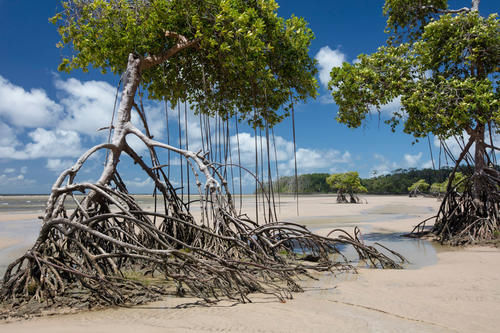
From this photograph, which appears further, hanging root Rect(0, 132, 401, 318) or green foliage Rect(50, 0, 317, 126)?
green foliage Rect(50, 0, 317, 126)

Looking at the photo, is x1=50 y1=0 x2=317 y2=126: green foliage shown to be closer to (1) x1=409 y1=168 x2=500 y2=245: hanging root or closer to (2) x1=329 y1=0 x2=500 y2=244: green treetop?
(2) x1=329 y1=0 x2=500 y2=244: green treetop

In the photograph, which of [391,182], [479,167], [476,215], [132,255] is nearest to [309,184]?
[391,182]

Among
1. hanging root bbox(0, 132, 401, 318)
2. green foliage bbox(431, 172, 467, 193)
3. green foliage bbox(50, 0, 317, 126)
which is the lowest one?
hanging root bbox(0, 132, 401, 318)

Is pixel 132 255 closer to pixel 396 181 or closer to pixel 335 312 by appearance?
pixel 335 312

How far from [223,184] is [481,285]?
416 centimetres

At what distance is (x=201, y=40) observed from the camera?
6805 mm

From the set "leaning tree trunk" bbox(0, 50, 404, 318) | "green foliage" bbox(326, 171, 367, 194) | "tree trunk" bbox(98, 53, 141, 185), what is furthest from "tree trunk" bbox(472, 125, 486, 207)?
"green foliage" bbox(326, 171, 367, 194)

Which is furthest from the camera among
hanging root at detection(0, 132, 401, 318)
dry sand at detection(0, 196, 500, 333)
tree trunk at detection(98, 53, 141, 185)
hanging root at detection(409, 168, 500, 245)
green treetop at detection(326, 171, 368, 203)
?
green treetop at detection(326, 171, 368, 203)

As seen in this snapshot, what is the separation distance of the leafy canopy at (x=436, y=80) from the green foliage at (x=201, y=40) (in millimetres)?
1793

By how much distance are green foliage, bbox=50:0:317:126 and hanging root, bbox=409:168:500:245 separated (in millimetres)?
5097

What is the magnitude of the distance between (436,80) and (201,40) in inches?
244

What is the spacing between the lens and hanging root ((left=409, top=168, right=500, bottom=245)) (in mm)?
8289

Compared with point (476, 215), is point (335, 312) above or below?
below

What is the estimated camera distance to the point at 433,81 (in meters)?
8.79
